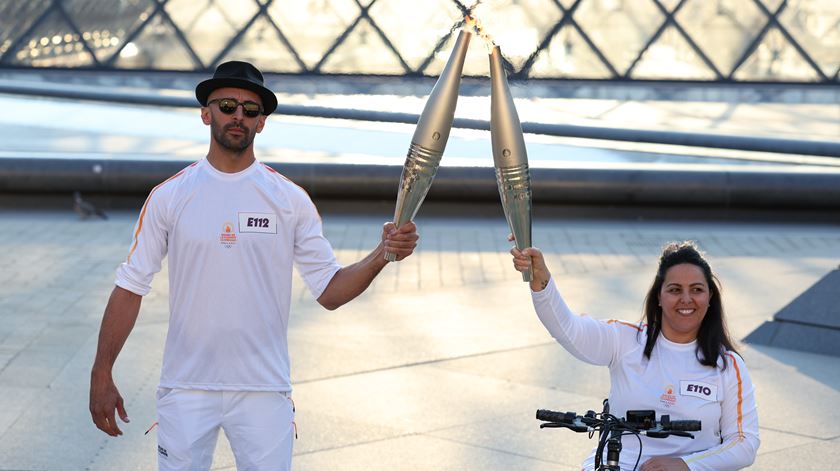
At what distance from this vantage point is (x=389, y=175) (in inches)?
546

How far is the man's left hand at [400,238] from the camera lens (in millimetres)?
4238

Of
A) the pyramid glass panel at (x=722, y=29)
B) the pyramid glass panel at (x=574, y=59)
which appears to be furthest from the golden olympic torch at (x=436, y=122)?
the pyramid glass panel at (x=722, y=29)

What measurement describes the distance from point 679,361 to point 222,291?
1.51 meters

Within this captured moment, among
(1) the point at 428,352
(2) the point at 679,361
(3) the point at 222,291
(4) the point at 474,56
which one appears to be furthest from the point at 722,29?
(3) the point at 222,291

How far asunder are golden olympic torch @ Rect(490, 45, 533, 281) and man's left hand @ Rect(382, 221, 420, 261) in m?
0.37

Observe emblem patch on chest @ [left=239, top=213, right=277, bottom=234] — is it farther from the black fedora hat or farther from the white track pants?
the white track pants

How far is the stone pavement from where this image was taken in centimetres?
669

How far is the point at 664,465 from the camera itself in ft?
13.4

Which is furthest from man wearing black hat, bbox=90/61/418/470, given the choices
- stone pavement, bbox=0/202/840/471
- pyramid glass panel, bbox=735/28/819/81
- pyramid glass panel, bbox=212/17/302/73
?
pyramid glass panel, bbox=735/28/819/81

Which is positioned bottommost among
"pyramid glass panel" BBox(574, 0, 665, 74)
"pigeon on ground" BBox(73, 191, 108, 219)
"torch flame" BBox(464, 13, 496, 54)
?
"torch flame" BBox(464, 13, 496, 54)

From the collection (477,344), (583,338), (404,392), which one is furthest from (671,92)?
(583,338)

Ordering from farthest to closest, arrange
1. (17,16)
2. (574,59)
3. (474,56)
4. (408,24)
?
1. (17,16)
2. (408,24)
3. (574,59)
4. (474,56)

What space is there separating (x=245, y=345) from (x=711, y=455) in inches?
61.0

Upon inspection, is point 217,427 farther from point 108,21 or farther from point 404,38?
point 108,21
